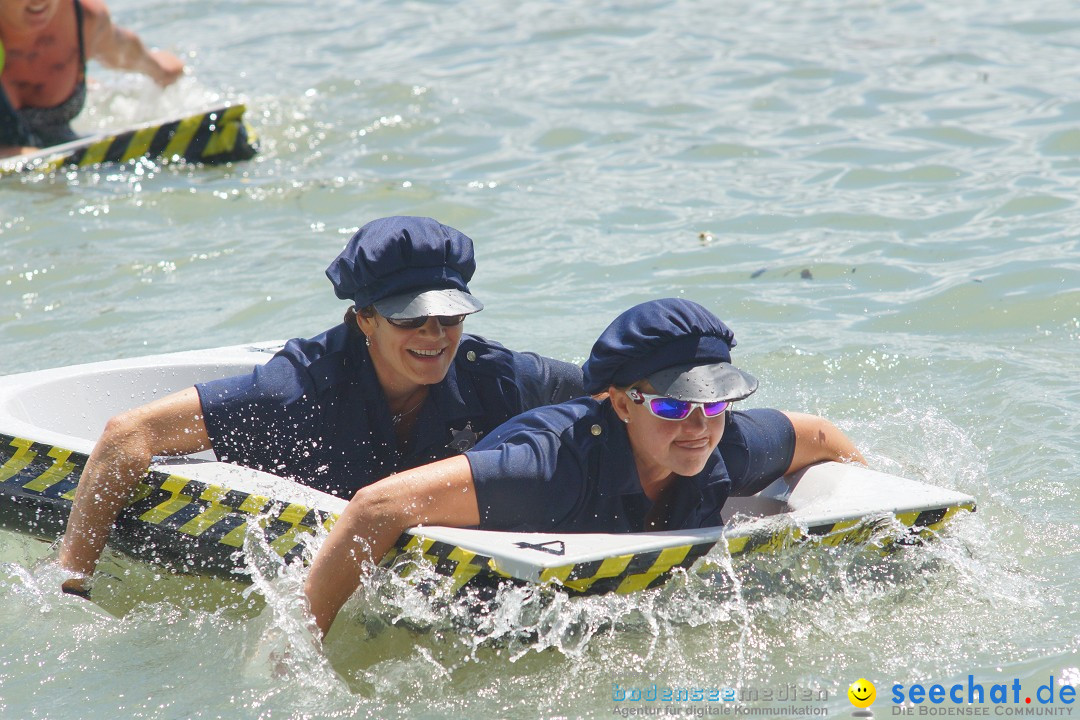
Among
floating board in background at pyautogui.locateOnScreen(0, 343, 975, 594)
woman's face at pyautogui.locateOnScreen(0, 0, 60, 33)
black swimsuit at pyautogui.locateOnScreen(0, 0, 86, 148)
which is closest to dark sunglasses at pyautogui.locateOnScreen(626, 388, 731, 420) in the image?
floating board in background at pyautogui.locateOnScreen(0, 343, 975, 594)

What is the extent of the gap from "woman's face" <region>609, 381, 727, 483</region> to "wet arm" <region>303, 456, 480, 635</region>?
1.56ft

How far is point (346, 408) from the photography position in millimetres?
4035

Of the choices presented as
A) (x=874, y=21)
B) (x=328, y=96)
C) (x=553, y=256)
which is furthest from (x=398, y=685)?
(x=874, y=21)

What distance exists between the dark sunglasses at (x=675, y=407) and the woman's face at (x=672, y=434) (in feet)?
0.05

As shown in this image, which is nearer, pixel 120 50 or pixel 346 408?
pixel 346 408

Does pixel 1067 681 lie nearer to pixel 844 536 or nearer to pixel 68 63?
pixel 844 536

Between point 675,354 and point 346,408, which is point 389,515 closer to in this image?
point 346,408

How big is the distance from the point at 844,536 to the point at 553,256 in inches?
141

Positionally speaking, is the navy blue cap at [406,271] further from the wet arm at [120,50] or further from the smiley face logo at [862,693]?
the wet arm at [120,50]

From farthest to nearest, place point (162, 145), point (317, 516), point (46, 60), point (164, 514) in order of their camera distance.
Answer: point (162, 145)
point (46, 60)
point (164, 514)
point (317, 516)

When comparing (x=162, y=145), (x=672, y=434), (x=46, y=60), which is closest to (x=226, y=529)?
(x=672, y=434)

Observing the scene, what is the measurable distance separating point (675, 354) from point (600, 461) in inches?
15.1

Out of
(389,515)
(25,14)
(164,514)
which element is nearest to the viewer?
(389,515)

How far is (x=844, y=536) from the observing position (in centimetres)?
372
